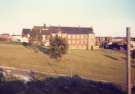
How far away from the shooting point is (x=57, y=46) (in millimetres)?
31000

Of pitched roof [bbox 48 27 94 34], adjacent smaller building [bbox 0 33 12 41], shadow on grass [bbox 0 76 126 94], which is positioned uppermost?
pitched roof [bbox 48 27 94 34]

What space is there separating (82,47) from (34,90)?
55.8 meters

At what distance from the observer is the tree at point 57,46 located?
30.7 m

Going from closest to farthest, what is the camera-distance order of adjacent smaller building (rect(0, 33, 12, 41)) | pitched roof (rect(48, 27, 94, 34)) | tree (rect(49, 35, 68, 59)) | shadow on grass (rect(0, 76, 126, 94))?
shadow on grass (rect(0, 76, 126, 94)), tree (rect(49, 35, 68, 59)), adjacent smaller building (rect(0, 33, 12, 41)), pitched roof (rect(48, 27, 94, 34))

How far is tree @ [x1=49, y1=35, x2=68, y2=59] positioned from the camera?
30.7 metres

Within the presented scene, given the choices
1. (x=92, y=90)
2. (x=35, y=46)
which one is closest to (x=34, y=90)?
(x=92, y=90)

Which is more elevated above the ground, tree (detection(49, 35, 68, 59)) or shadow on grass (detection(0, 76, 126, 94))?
tree (detection(49, 35, 68, 59))

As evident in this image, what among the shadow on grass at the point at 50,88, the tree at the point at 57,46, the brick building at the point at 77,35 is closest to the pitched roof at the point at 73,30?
the brick building at the point at 77,35

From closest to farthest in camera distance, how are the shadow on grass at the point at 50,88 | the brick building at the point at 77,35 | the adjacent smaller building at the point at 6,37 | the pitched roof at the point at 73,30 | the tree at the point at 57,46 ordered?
the shadow on grass at the point at 50,88 → the tree at the point at 57,46 → the adjacent smaller building at the point at 6,37 → the brick building at the point at 77,35 → the pitched roof at the point at 73,30

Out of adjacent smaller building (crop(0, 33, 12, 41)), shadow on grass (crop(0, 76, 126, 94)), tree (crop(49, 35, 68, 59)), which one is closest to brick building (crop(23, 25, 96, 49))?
adjacent smaller building (crop(0, 33, 12, 41))

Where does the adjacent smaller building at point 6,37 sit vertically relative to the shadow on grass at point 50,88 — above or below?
above

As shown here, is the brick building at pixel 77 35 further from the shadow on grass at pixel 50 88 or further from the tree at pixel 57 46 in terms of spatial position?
the shadow on grass at pixel 50 88

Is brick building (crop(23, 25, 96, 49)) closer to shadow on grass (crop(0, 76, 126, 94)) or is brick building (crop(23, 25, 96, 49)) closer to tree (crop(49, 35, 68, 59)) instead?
tree (crop(49, 35, 68, 59))

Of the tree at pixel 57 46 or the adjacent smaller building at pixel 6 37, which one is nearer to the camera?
the tree at pixel 57 46
